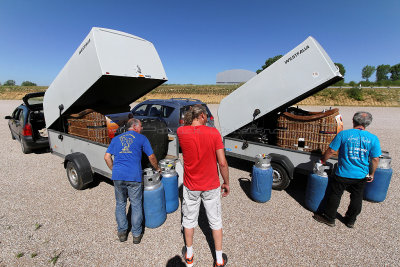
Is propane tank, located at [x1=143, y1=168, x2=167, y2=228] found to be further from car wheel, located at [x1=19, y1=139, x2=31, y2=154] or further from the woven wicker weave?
car wheel, located at [x1=19, y1=139, x2=31, y2=154]

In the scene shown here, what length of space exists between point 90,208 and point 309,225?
13.1 ft

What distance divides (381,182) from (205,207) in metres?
3.75

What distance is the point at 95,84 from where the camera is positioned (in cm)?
400

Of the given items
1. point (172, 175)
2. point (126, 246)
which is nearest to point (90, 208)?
point (126, 246)

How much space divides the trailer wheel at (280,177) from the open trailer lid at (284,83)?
1206 millimetres

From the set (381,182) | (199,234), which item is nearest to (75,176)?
(199,234)

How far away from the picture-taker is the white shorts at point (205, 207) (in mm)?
2432

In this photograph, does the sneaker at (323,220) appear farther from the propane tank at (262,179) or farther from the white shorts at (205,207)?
the white shorts at (205,207)

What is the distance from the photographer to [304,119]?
412 centimetres

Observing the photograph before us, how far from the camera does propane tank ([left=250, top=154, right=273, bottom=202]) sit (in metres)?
3.81

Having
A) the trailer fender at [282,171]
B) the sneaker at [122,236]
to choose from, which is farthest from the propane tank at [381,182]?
the sneaker at [122,236]

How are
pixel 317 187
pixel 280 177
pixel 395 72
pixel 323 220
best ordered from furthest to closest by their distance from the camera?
pixel 395 72, pixel 280 177, pixel 317 187, pixel 323 220

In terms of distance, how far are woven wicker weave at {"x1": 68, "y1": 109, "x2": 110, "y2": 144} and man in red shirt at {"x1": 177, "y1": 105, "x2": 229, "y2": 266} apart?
2.90 m

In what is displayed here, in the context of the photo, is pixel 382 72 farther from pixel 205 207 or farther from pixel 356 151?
pixel 205 207
